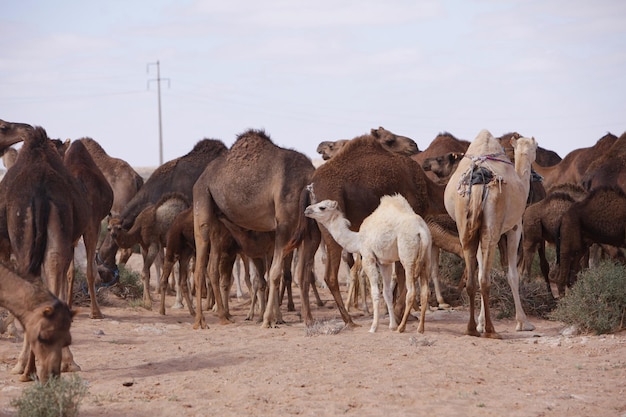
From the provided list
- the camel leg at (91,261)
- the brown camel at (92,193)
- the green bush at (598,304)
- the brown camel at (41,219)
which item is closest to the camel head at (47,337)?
the brown camel at (41,219)

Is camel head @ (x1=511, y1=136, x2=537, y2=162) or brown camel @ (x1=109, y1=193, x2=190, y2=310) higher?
camel head @ (x1=511, y1=136, x2=537, y2=162)

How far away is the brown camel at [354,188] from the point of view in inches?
507

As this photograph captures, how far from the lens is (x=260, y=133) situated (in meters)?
14.5

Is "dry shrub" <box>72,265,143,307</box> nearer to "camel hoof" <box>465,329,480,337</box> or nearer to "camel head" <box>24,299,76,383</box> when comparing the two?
"camel hoof" <box>465,329,480,337</box>

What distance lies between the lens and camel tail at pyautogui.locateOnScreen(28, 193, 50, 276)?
9.88 meters

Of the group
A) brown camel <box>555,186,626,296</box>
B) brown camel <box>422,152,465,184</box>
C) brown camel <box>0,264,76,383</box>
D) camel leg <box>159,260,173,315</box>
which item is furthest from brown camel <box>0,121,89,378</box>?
brown camel <box>555,186,626,296</box>

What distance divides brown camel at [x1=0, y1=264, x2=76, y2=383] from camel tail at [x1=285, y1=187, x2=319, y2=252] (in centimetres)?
501

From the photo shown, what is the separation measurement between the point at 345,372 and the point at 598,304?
4.28 meters

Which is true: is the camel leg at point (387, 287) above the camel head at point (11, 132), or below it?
below

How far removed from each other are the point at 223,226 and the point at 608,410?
26.7 ft

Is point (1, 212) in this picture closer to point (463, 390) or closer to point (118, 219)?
point (463, 390)

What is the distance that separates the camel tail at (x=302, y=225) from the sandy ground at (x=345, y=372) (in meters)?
1.21

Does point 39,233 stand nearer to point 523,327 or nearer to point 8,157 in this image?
point 523,327

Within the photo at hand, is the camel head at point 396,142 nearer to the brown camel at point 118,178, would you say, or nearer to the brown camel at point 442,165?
the brown camel at point 442,165
